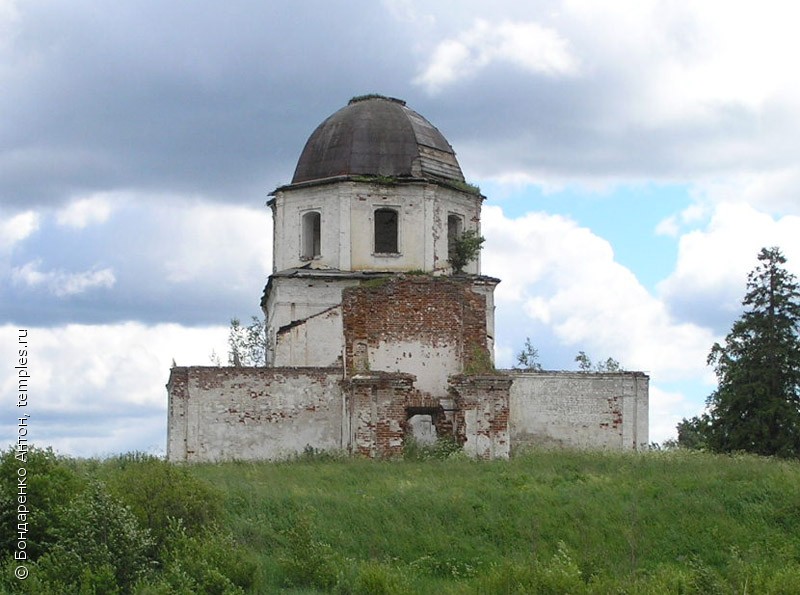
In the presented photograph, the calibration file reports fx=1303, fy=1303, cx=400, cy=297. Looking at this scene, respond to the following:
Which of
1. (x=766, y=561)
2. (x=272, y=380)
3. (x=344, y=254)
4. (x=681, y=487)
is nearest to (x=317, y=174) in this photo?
(x=344, y=254)

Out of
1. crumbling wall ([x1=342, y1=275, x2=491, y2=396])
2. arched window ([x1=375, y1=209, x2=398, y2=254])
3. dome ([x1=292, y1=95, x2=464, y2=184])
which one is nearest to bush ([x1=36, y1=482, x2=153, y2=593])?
crumbling wall ([x1=342, y1=275, x2=491, y2=396])

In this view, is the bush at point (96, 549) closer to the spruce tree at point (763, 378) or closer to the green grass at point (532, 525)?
the green grass at point (532, 525)

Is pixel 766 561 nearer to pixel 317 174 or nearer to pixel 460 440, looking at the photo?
pixel 460 440

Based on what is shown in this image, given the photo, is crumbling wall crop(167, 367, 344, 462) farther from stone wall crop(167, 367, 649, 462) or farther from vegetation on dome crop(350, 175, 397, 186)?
vegetation on dome crop(350, 175, 397, 186)

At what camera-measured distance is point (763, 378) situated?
108 feet

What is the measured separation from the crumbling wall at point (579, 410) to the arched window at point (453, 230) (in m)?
5.06

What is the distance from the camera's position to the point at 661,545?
19.5 m

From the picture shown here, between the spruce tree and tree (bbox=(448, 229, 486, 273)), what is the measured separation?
703 centimetres

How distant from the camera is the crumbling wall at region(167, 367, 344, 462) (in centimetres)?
2714

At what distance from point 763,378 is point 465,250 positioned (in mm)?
8213

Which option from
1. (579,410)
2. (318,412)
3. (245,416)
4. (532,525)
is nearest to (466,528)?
(532,525)

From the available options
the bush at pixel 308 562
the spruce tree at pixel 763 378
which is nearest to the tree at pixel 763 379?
the spruce tree at pixel 763 378

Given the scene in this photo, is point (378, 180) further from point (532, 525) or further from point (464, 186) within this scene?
point (532, 525)

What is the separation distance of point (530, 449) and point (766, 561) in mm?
10158
